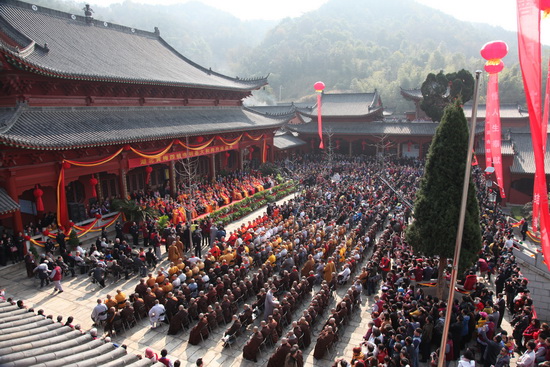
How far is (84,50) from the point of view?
73.5 ft

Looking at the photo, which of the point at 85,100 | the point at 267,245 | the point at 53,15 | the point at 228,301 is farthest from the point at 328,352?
the point at 53,15

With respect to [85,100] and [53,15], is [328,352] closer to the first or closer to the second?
[85,100]

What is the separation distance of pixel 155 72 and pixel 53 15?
6.60m

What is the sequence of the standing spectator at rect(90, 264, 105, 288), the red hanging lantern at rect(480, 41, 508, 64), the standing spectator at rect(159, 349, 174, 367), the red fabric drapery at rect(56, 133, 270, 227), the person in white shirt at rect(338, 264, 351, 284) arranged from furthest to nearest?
the red fabric drapery at rect(56, 133, 270, 227), the red hanging lantern at rect(480, 41, 508, 64), the person in white shirt at rect(338, 264, 351, 284), the standing spectator at rect(90, 264, 105, 288), the standing spectator at rect(159, 349, 174, 367)

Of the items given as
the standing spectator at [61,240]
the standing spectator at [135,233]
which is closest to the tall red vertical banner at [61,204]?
the standing spectator at [61,240]

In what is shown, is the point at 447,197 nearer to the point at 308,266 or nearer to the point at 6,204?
the point at 308,266

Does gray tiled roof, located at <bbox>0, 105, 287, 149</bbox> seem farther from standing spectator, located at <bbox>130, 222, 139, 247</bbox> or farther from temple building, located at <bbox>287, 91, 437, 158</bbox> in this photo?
temple building, located at <bbox>287, 91, 437, 158</bbox>

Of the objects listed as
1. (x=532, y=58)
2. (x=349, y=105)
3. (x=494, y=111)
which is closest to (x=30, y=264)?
(x=532, y=58)

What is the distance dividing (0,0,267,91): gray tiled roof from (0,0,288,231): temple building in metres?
0.07

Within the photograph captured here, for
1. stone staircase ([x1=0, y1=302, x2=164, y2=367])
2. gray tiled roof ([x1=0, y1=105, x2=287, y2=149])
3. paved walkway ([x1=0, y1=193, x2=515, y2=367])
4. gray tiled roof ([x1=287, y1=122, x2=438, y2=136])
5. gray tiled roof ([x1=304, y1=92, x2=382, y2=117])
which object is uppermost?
gray tiled roof ([x1=304, y1=92, x2=382, y2=117])

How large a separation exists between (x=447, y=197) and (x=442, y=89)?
3391cm

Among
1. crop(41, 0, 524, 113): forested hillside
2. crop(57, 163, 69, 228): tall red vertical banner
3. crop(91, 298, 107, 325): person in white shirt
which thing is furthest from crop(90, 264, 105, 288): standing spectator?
crop(41, 0, 524, 113): forested hillside

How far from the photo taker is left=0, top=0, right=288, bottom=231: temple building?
53.1 feet

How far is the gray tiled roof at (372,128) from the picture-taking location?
38.8 metres
